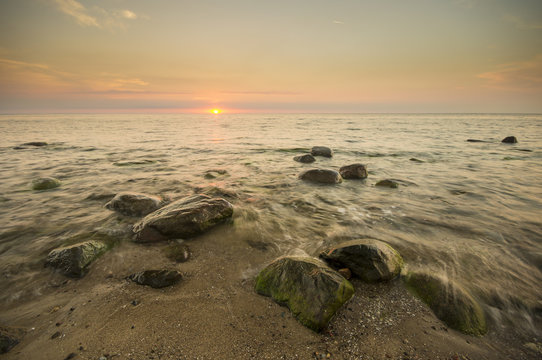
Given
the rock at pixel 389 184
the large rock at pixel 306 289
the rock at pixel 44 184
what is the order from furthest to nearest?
the rock at pixel 389 184
the rock at pixel 44 184
the large rock at pixel 306 289

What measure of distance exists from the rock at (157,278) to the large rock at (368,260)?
199 cm

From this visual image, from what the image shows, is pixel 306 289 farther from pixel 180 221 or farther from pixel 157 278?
pixel 180 221

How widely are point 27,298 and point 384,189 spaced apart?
283 inches

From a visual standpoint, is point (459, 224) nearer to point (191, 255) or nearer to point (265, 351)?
point (265, 351)

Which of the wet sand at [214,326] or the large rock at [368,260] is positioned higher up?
the large rock at [368,260]

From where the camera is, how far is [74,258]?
315cm

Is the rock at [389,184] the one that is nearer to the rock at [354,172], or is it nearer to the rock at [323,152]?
the rock at [354,172]

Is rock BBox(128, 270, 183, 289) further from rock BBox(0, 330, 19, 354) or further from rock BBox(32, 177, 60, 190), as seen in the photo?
rock BBox(32, 177, 60, 190)

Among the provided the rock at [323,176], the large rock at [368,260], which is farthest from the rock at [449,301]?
the rock at [323,176]

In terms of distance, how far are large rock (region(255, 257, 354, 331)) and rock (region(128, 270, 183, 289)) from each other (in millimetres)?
1010

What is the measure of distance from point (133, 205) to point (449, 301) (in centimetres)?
537

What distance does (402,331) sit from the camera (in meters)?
2.27

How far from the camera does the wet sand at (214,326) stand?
2.04 m

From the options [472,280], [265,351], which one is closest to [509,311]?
[472,280]
